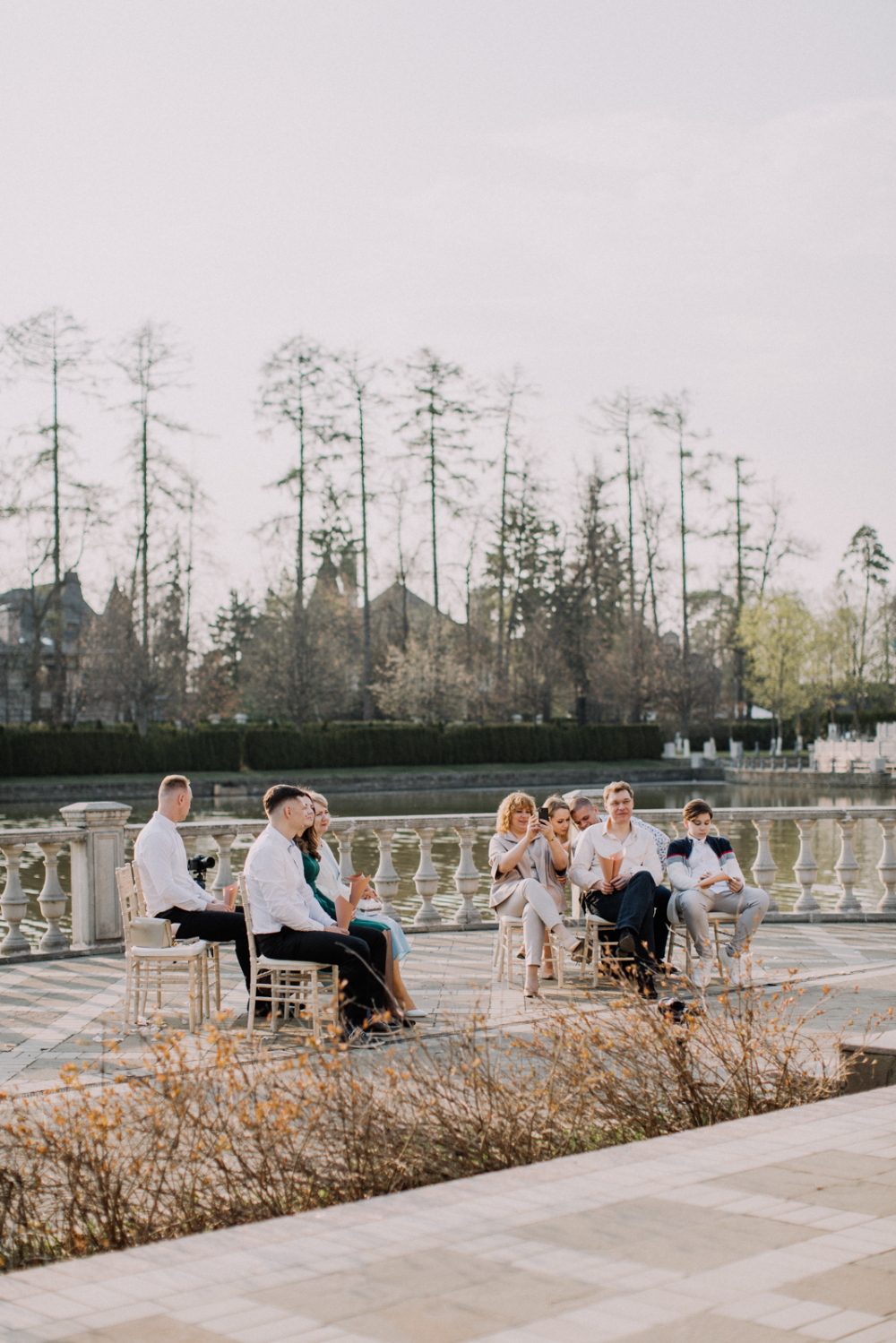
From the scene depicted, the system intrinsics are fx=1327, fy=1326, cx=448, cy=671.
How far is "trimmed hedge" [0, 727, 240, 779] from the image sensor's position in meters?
44.6

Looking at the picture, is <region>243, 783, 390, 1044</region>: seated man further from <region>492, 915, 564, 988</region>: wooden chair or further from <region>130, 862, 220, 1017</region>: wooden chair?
<region>492, 915, 564, 988</region>: wooden chair

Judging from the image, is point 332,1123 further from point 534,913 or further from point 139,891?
point 534,913

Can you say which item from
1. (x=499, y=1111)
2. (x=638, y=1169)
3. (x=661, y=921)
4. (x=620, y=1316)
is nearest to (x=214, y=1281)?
(x=620, y=1316)

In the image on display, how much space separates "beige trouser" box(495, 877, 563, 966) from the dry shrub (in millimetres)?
2823

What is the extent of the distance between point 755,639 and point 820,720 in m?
13.6

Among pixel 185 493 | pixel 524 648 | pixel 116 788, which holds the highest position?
pixel 185 493

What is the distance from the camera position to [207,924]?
7.67m

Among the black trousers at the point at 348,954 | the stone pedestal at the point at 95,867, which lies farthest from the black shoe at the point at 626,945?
the stone pedestal at the point at 95,867

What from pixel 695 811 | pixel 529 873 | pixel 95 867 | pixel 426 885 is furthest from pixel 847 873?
pixel 95 867

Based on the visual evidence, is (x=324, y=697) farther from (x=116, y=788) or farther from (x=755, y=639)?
(x=755, y=639)

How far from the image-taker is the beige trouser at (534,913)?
26.8ft

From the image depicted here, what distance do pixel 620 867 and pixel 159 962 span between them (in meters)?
2.96

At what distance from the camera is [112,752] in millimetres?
46156

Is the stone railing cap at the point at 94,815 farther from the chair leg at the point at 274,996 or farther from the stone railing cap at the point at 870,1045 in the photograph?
the stone railing cap at the point at 870,1045
